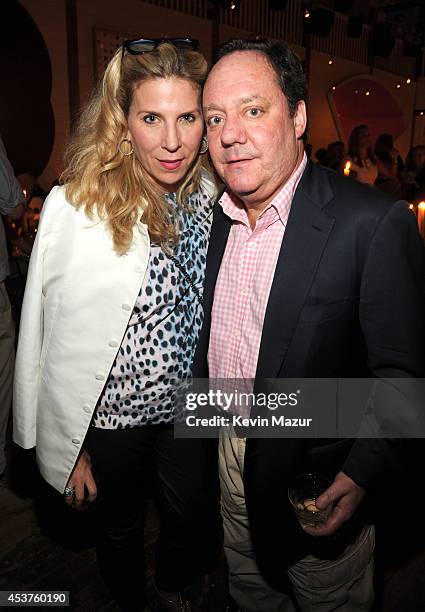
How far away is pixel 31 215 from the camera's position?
16.3 ft

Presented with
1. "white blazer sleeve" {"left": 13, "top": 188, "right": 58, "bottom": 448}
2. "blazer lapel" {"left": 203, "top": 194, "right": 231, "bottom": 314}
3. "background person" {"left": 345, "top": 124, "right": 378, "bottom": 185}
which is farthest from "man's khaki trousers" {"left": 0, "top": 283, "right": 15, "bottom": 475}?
"background person" {"left": 345, "top": 124, "right": 378, "bottom": 185}

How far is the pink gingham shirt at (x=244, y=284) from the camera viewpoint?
1415 millimetres

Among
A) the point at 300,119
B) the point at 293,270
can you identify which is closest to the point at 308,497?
the point at 293,270

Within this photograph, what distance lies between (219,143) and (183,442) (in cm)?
111

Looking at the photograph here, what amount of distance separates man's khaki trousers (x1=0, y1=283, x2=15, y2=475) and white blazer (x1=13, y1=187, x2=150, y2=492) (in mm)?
Answer: 1201

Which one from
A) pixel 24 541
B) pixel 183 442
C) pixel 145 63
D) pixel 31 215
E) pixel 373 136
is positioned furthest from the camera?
pixel 373 136

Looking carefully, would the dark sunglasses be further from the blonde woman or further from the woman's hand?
the woman's hand

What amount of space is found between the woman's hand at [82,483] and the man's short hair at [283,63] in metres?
1.42

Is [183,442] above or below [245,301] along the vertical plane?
below

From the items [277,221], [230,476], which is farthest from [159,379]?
[277,221]

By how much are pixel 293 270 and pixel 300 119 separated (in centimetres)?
50

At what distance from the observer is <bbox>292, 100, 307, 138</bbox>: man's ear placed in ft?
4.66

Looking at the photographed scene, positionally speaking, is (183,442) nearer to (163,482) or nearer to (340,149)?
(163,482)

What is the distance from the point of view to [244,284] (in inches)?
58.2
